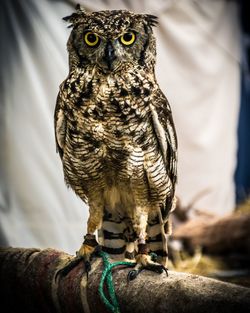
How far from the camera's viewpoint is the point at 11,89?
3016mm

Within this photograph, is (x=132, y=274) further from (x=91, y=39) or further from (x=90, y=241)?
(x=91, y=39)

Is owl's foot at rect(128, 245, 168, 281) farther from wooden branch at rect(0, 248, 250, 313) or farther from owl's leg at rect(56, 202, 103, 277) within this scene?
owl's leg at rect(56, 202, 103, 277)

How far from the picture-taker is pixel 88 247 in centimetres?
187

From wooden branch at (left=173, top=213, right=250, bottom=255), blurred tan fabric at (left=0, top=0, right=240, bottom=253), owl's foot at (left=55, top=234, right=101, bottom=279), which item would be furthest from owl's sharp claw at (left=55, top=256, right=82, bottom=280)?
wooden branch at (left=173, top=213, right=250, bottom=255)

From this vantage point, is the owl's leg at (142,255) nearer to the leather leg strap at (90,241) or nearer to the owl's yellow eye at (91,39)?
the leather leg strap at (90,241)

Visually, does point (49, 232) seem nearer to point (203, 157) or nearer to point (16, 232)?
point (16, 232)

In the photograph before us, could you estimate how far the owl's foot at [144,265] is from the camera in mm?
1555

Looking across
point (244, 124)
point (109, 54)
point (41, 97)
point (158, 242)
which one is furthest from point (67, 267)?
point (244, 124)

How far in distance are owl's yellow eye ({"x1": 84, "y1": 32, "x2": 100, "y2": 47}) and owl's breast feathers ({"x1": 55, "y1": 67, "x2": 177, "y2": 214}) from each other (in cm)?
11

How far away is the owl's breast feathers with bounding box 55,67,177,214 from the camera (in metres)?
1.77

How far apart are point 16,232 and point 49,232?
21 cm

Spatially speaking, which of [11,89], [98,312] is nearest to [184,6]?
[11,89]

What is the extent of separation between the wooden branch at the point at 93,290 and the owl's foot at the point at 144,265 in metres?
0.02

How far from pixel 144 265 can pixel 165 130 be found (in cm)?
53
